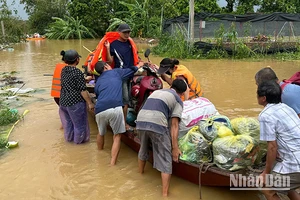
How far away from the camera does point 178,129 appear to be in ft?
13.4

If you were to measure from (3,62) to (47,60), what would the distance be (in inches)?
84.4

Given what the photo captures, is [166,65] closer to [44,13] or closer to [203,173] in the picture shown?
[203,173]

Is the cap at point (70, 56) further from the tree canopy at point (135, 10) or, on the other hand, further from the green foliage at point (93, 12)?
the green foliage at point (93, 12)

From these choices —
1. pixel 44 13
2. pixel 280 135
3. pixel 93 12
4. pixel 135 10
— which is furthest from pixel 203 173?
pixel 44 13

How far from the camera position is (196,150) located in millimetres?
3969

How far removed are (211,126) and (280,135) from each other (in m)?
1.14

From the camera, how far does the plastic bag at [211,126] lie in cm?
397

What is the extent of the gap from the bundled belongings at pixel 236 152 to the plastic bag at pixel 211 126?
7.5 inches

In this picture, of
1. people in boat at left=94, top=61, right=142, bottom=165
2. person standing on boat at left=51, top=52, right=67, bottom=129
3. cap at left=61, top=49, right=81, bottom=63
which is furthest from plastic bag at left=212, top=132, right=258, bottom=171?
person standing on boat at left=51, top=52, right=67, bottom=129

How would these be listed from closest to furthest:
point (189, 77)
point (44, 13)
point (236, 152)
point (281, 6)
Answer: point (236, 152) → point (189, 77) → point (281, 6) → point (44, 13)

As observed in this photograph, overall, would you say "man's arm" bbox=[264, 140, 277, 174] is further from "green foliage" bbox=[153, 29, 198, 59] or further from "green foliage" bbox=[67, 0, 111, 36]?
"green foliage" bbox=[67, 0, 111, 36]

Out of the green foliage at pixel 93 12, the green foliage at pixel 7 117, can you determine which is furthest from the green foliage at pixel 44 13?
the green foliage at pixel 7 117

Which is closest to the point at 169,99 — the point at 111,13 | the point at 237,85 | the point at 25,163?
the point at 25,163

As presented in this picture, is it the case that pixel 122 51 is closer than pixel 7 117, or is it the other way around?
pixel 122 51
